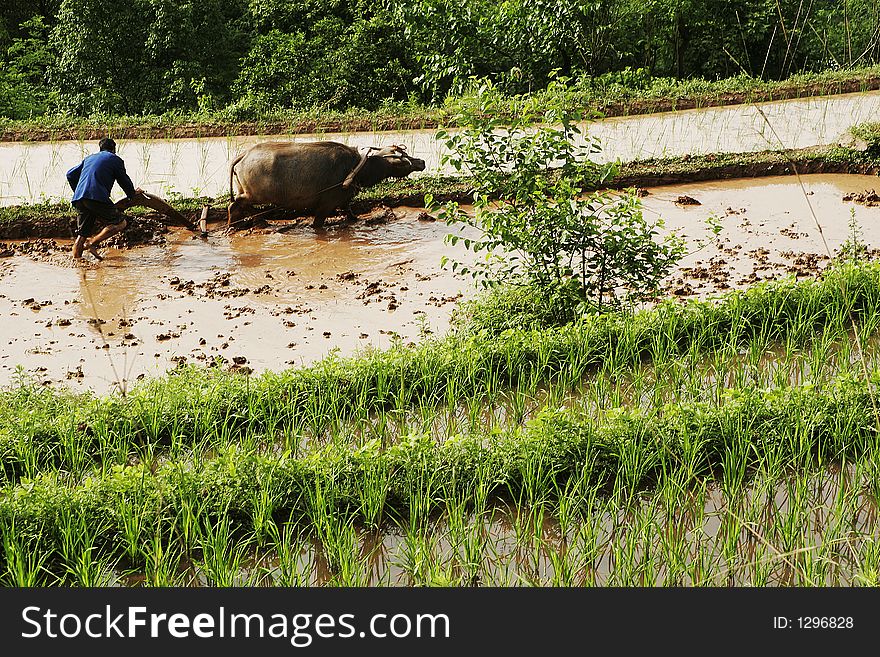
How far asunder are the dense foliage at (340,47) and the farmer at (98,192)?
16.3 feet

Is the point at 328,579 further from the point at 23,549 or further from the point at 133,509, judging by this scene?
the point at 23,549

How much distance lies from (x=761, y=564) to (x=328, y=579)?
5.00 feet

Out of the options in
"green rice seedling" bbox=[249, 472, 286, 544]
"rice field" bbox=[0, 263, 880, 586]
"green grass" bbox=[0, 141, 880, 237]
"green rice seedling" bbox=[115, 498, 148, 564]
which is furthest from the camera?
"green grass" bbox=[0, 141, 880, 237]

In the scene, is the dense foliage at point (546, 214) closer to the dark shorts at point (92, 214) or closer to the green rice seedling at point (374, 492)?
the green rice seedling at point (374, 492)

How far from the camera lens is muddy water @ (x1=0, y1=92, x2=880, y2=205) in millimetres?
10094

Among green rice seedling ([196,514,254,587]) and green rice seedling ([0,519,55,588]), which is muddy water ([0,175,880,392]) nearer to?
green rice seedling ([0,519,55,588])

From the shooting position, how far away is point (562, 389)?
4.95 m

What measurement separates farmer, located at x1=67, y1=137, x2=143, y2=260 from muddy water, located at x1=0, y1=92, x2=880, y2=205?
5.55 ft

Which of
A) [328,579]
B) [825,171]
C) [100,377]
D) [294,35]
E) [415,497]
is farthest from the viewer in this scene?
[294,35]

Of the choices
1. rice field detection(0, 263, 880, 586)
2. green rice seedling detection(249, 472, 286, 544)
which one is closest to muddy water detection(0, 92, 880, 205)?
rice field detection(0, 263, 880, 586)

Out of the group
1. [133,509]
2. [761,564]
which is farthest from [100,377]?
[761,564]

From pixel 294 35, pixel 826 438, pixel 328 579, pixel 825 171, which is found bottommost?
pixel 328 579

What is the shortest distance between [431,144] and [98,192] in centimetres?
443

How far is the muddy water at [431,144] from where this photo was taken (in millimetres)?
10094
